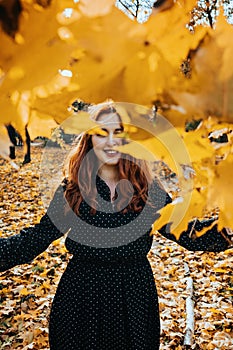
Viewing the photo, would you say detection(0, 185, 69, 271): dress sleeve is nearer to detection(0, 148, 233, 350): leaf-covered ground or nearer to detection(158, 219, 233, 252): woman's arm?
detection(158, 219, 233, 252): woman's arm

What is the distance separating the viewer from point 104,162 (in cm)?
91

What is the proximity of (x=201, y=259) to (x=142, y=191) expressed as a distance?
5.23ft

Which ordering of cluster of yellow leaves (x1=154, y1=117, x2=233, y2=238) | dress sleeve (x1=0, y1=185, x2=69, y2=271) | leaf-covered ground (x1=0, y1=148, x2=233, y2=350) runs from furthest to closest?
leaf-covered ground (x1=0, y1=148, x2=233, y2=350) < dress sleeve (x1=0, y1=185, x2=69, y2=271) < cluster of yellow leaves (x1=154, y1=117, x2=233, y2=238)

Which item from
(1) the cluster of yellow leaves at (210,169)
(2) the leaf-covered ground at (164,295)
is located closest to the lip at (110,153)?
(1) the cluster of yellow leaves at (210,169)

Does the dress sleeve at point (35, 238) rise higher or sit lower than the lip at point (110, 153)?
lower

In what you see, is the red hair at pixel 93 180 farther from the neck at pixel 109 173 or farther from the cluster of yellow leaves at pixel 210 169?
the cluster of yellow leaves at pixel 210 169

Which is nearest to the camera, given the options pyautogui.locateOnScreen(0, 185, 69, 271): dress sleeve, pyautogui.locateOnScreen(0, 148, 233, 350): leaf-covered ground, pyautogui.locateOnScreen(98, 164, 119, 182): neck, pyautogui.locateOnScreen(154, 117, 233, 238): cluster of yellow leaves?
pyautogui.locateOnScreen(154, 117, 233, 238): cluster of yellow leaves

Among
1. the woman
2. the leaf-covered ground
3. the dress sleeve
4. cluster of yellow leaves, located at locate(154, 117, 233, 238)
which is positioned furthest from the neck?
the leaf-covered ground

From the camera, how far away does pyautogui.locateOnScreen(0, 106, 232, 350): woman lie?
3.01ft

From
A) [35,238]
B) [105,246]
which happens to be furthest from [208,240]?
[35,238]

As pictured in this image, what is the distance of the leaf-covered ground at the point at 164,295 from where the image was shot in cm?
176

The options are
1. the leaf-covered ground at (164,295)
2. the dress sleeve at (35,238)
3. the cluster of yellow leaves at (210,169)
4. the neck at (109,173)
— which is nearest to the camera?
the cluster of yellow leaves at (210,169)

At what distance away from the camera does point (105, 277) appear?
3.10 ft

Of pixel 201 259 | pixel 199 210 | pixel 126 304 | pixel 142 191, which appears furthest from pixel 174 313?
pixel 199 210
